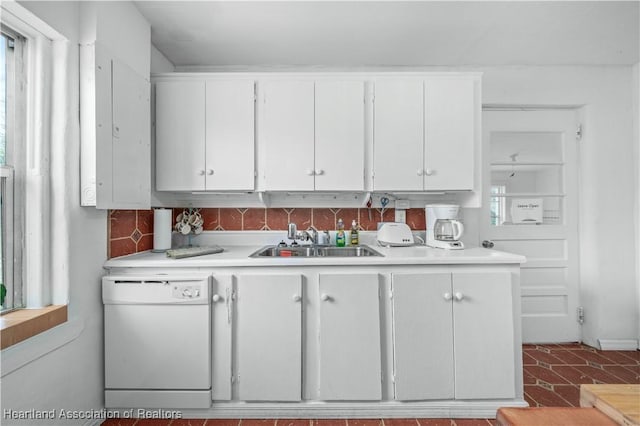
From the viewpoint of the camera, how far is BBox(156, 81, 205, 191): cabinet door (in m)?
2.15

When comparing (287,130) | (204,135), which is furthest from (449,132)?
(204,135)

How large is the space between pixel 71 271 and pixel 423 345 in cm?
188

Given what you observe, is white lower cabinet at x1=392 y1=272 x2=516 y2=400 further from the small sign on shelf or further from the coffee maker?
the small sign on shelf

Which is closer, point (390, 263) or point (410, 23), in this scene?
point (390, 263)

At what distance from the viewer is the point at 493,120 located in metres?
2.71

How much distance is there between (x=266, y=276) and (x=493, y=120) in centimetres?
237

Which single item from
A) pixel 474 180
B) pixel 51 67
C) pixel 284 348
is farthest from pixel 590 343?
pixel 51 67

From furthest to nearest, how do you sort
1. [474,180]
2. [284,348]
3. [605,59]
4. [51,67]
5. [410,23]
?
1. [605,59]
2. [474,180]
3. [410,23]
4. [284,348]
5. [51,67]

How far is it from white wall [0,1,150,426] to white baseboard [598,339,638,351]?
3684 millimetres

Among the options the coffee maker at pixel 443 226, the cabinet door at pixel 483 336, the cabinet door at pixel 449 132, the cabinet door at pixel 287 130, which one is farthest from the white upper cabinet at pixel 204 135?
the cabinet door at pixel 483 336

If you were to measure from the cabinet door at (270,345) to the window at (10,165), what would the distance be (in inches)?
40.3

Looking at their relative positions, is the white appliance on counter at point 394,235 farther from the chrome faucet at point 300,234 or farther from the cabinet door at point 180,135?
the cabinet door at point 180,135

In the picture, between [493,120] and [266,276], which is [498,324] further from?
[493,120]

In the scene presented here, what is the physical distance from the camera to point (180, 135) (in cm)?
216
